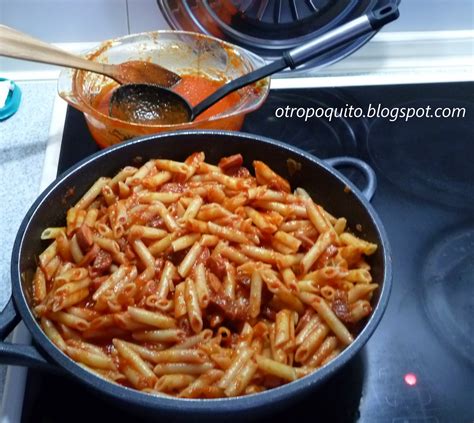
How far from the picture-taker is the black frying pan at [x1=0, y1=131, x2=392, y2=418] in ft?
2.24

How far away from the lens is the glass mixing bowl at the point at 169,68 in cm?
110

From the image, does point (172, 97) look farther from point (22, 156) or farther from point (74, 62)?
point (22, 156)

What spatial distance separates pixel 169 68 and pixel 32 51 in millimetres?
342

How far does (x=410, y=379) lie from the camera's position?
0.92 m

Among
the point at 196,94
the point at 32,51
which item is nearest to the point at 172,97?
the point at 196,94

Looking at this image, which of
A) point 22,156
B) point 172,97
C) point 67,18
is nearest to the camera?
point 172,97

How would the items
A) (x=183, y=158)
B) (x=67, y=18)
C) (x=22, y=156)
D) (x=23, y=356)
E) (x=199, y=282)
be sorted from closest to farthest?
1. (x=23, y=356)
2. (x=199, y=282)
3. (x=183, y=158)
4. (x=22, y=156)
5. (x=67, y=18)

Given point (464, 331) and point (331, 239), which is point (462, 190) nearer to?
point (464, 331)

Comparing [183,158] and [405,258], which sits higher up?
[183,158]

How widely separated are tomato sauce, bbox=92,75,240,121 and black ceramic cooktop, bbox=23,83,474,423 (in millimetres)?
98

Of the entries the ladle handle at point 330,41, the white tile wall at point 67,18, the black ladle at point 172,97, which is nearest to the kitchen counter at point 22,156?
the white tile wall at point 67,18

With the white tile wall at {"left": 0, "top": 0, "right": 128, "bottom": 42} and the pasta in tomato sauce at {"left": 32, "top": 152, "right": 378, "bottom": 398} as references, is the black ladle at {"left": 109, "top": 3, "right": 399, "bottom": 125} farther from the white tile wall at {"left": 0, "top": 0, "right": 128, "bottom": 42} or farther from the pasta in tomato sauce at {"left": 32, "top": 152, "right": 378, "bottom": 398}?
the white tile wall at {"left": 0, "top": 0, "right": 128, "bottom": 42}

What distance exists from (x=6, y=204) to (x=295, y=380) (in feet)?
2.41

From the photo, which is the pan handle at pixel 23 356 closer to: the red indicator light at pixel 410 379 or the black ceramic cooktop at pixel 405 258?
the black ceramic cooktop at pixel 405 258
